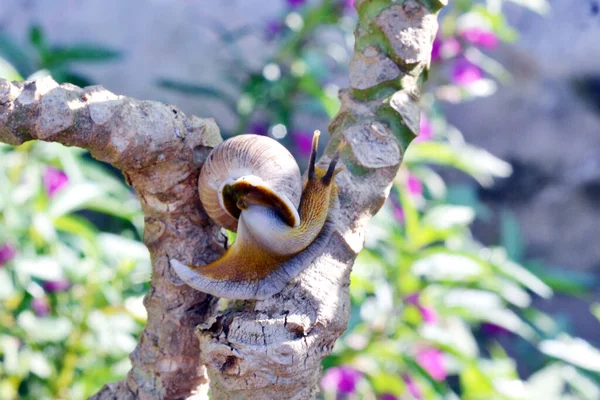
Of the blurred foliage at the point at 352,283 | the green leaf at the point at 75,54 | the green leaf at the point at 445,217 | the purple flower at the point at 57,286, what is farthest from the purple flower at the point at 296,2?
the purple flower at the point at 57,286

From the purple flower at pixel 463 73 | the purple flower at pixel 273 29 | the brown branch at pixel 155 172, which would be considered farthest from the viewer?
the purple flower at pixel 273 29

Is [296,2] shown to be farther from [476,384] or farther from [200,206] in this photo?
[200,206]

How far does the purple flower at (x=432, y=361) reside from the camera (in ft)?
4.37

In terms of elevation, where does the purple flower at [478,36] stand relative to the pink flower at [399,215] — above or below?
above

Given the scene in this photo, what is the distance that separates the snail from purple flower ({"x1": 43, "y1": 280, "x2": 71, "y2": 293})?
35.6 inches

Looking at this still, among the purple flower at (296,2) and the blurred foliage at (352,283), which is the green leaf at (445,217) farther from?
the purple flower at (296,2)

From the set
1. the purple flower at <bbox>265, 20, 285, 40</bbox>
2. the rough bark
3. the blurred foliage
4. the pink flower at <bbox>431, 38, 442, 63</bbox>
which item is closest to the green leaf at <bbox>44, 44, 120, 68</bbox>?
the blurred foliage

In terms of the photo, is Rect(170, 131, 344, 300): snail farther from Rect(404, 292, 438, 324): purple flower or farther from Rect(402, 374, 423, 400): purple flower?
Rect(402, 374, 423, 400): purple flower

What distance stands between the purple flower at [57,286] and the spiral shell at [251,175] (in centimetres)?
92

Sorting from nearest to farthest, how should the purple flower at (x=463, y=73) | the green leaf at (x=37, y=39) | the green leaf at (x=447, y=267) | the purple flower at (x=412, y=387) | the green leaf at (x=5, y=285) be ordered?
the green leaf at (x=5, y=285)
the green leaf at (x=447, y=267)
the purple flower at (x=412, y=387)
the green leaf at (x=37, y=39)
the purple flower at (x=463, y=73)

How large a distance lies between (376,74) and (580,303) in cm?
253

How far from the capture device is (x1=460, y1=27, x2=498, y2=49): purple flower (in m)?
1.68

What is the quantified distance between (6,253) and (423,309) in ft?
2.76

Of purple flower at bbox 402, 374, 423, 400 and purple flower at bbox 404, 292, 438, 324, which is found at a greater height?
purple flower at bbox 404, 292, 438, 324
